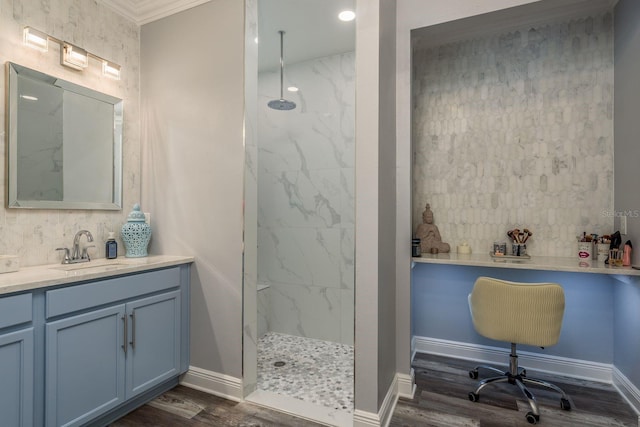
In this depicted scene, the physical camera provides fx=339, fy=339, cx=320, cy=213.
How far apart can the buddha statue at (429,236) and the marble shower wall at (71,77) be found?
235cm

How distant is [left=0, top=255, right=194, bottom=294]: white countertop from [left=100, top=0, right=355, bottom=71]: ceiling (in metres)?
1.85

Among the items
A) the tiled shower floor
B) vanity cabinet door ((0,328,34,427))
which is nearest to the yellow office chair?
the tiled shower floor

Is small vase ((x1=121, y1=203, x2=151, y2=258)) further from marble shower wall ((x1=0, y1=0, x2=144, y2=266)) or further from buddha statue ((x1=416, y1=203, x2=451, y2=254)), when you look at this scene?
buddha statue ((x1=416, y1=203, x2=451, y2=254))

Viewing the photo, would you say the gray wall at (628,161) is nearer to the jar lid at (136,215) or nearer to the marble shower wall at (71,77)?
the jar lid at (136,215)

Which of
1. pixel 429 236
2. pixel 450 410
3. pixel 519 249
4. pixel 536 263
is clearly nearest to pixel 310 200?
pixel 429 236

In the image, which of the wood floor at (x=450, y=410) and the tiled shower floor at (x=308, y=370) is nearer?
the wood floor at (x=450, y=410)

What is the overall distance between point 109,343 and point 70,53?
183 centimetres

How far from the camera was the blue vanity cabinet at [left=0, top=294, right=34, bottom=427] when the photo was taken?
149 cm

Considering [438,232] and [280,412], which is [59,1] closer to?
[280,412]

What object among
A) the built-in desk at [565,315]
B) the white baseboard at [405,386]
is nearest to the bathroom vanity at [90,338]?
the white baseboard at [405,386]

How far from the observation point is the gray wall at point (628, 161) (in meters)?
2.11

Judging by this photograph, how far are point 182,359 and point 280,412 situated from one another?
2.64 ft

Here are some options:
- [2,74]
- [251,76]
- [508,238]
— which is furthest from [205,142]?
[508,238]

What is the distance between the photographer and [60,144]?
2205 millimetres
